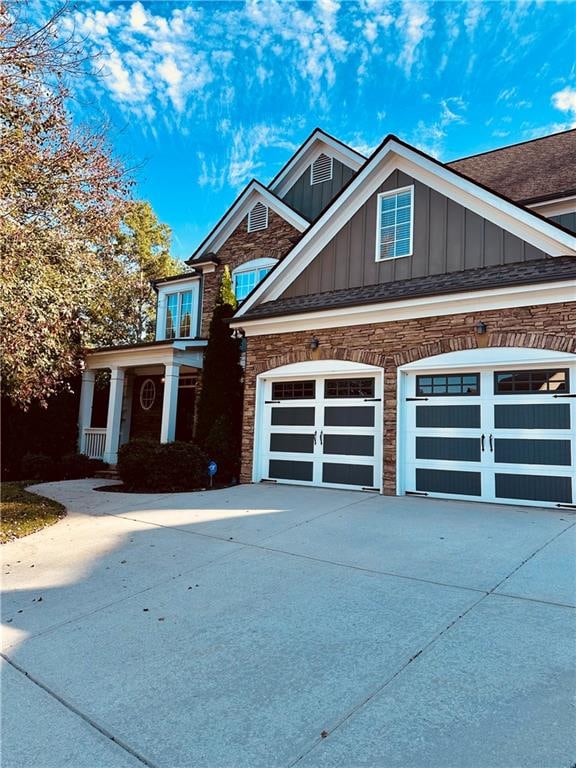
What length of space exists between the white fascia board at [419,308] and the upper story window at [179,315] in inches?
226

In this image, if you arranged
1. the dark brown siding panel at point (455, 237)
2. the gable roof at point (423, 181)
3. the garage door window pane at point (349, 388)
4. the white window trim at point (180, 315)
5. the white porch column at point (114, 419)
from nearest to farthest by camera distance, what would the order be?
the gable roof at point (423, 181) → the dark brown siding panel at point (455, 237) → the garage door window pane at point (349, 388) → the white porch column at point (114, 419) → the white window trim at point (180, 315)

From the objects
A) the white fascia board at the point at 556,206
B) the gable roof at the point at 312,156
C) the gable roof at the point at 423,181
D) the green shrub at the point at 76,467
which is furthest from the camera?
the gable roof at the point at 312,156

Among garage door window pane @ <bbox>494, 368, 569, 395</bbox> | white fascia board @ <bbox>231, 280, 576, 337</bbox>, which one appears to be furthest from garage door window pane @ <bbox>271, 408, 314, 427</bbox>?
garage door window pane @ <bbox>494, 368, 569, 395</bbox>

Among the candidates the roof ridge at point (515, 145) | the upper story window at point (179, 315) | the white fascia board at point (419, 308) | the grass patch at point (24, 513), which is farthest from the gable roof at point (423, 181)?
the upper story window at point (179, 315)

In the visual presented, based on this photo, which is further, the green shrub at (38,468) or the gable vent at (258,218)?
the gable vent at (258,218)

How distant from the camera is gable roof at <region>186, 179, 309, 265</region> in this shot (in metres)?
14.3

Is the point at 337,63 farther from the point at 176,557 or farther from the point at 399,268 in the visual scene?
the point at 176,557

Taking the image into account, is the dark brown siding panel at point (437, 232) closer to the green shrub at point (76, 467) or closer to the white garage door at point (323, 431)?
the white garage door at point (323, 431)

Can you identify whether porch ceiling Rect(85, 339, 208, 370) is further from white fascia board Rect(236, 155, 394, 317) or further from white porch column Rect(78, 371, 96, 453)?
white fascia board Rect(236, 155, 394, 317)

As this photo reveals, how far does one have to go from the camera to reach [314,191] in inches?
602

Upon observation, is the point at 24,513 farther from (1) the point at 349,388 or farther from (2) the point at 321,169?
(2) the point at 321,169

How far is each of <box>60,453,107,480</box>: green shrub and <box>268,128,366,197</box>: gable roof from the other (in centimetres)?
1028

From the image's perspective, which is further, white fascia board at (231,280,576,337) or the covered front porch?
the covered front porch

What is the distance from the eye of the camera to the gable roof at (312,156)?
1430cm
